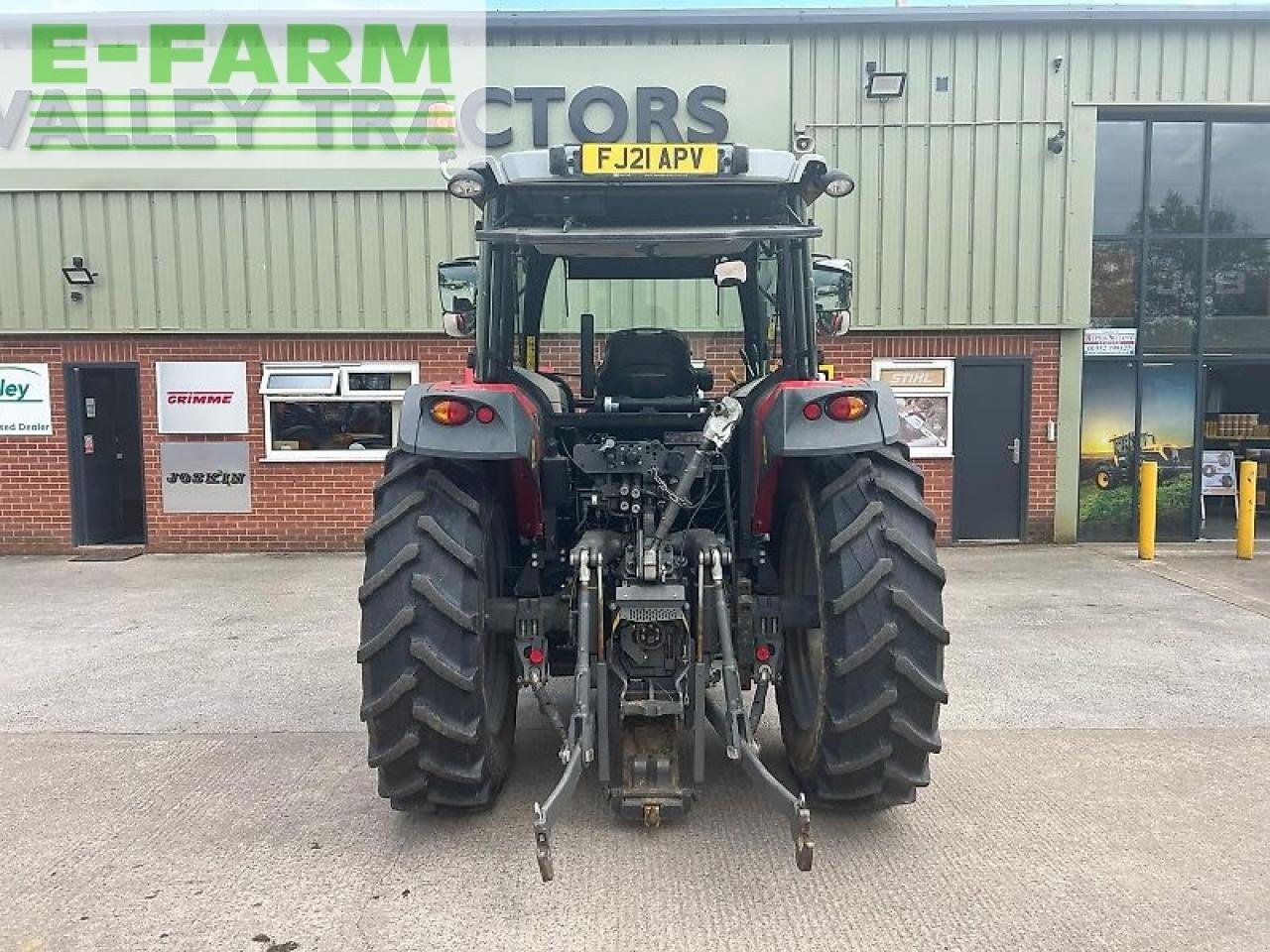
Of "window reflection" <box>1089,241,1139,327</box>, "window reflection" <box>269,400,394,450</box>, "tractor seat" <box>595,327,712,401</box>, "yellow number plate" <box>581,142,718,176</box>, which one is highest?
"window reflection" <box>1089,241,1139,327</box>

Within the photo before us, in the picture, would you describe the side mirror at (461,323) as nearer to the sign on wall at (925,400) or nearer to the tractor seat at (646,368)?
the tractor seat at (646,368)

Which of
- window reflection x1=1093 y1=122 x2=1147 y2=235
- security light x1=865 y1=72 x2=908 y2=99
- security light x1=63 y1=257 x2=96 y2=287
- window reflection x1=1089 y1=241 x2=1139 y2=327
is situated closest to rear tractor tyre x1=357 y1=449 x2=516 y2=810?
security light x1=865 y1=72 x2=908 y2=99

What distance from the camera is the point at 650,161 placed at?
3535 millimetres

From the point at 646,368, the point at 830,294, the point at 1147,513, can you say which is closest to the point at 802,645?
the point at 646,368

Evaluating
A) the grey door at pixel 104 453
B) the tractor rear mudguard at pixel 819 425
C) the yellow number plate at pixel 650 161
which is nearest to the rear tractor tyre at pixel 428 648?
the tractor rear mudguard at pixel 819 425

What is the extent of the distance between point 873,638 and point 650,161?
1.88m

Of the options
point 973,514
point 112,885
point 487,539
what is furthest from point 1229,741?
point 973,514

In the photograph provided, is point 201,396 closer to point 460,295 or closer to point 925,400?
point 460,295

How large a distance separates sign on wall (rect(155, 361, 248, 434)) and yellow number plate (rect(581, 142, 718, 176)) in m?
7.95

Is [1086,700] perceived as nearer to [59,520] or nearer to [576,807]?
[576,807]

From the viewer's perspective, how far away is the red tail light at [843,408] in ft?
11.6

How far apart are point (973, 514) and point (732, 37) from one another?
18.6 feet

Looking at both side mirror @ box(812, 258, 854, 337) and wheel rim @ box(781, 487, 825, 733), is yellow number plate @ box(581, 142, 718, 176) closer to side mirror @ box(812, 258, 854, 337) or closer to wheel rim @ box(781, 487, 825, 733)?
side mirror @ box(812, 258, 854, 337)

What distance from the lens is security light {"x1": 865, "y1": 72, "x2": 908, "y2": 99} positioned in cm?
994
